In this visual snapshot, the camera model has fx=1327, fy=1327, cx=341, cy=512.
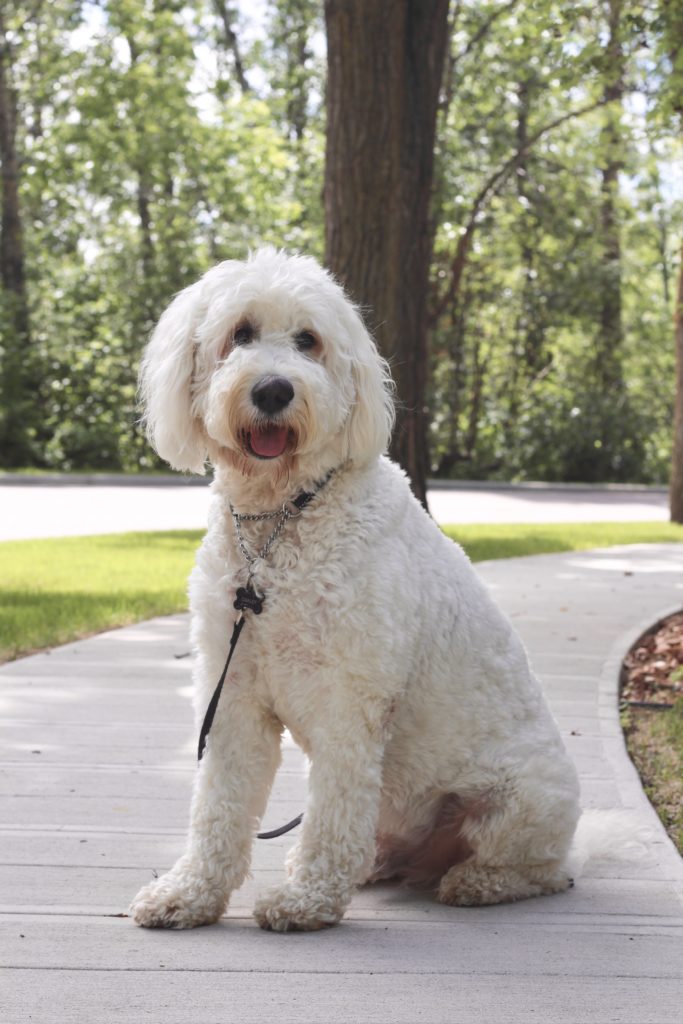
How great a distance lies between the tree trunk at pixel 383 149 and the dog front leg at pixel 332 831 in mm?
5856

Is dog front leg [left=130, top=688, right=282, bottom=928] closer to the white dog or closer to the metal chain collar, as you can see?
the white dog

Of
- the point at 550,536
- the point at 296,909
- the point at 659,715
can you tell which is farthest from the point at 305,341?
the point at 550,536

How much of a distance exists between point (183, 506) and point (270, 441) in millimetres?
14664

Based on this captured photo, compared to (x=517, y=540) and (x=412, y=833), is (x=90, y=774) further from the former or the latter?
(x=517, y=540)

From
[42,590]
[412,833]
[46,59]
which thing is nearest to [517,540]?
[42,590]

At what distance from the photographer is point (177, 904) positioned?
3.32 meters

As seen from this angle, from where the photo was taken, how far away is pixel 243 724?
3.43 metres

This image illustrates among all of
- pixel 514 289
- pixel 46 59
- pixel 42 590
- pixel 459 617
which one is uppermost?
pixel 46 59

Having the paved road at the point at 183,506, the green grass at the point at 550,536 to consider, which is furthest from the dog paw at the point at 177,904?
the paved road at the point at 183,506

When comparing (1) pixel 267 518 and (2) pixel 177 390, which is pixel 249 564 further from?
(2) pixel 177 390

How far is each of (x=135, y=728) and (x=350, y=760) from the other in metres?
2.22

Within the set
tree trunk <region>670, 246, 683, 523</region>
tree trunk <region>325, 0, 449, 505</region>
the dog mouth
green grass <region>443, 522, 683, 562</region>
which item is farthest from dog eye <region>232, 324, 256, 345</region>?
tree trunk <region>670, 246, 683, 523</region>

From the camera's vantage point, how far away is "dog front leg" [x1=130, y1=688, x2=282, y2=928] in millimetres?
3383

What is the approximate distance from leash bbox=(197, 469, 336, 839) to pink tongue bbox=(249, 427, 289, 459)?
0.63ft
